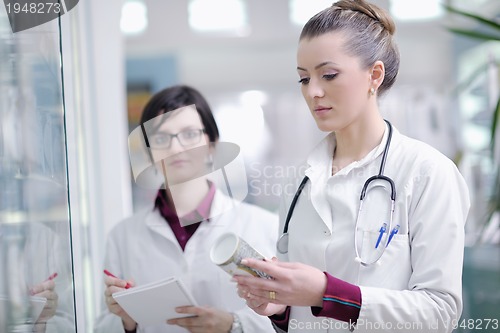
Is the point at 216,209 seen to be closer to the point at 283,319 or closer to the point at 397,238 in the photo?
the point at 283,319

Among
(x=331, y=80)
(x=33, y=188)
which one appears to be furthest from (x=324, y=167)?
(x=33, y=188)

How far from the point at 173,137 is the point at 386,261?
0.68 m

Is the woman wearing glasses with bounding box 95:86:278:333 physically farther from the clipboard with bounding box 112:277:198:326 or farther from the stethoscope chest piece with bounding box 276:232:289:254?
the stethoscope chest piece with bounding box 276:232:289:254

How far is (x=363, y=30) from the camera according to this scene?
3.95 feet

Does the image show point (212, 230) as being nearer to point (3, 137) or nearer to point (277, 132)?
point (3, 137)

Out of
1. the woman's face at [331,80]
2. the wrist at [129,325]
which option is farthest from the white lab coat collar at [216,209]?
the woman's face at [331,80]

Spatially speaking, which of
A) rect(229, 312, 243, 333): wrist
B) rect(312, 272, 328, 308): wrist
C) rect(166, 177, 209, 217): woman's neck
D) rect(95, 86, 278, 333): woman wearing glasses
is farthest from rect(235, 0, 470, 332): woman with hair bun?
rect(166, 177, 209, 217): woman's neck

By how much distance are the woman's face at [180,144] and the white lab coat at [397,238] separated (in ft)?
1.30

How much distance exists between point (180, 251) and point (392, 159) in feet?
2.15

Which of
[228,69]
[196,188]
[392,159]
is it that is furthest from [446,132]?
[392,159]

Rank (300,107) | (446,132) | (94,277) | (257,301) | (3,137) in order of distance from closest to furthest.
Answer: (3,137) < (257,301) < (94,277) < (446,132) < (300,107)

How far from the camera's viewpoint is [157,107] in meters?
1.66

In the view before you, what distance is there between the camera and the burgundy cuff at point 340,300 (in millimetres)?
1060

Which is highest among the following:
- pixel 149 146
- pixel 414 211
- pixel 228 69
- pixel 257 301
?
pixel 228 69
